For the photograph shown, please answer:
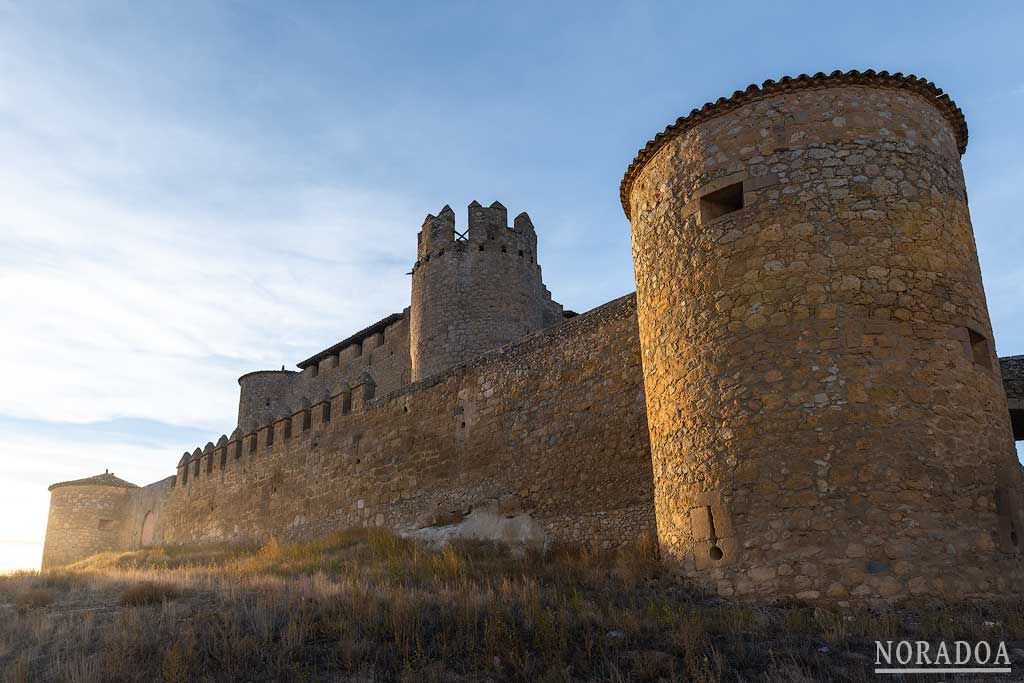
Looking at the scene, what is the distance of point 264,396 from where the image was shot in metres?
30.8

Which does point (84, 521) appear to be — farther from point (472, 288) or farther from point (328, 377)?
point (472, 288)

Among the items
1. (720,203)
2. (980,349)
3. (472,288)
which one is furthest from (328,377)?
(980,349)

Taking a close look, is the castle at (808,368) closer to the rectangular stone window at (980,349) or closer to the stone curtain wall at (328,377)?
the rectangular stone window at (980,349)

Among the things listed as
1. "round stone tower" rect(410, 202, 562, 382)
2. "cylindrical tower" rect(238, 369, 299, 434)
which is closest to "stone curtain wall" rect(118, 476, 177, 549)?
"cylindrical tower" rect(238, 369, 299, 434)

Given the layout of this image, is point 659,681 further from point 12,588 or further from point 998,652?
point 12,588

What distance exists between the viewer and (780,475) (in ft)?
22.6

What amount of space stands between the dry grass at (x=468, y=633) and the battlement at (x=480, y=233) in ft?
41.2

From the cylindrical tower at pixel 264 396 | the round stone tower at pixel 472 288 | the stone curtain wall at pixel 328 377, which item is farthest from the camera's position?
the cylindrical tower at pixel 264 396

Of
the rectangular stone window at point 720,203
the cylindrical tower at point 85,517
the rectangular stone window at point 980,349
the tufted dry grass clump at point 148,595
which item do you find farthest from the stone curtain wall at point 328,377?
the rectangular stone window at point 980,349

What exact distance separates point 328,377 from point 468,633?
23.3 meters

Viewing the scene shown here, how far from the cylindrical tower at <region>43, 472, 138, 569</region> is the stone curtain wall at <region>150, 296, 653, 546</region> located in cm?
1494

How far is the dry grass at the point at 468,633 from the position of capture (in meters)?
5.34

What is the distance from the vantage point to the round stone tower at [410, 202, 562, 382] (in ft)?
62.5

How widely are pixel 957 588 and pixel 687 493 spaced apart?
93.5 inches
